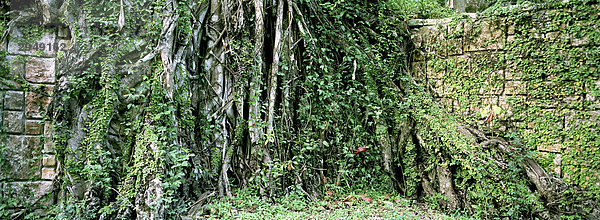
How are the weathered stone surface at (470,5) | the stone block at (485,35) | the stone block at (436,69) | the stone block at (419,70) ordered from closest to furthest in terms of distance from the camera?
the stone block at (485,35) < the stone block at (436,69) < the stone block at (419,70) < the weathered stone surface at (470,5)

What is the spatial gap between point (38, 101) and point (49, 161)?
557 millimetres

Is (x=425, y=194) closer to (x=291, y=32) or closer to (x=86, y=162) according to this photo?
(x=291, y=32)

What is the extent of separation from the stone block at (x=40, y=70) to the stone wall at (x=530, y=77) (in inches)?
151

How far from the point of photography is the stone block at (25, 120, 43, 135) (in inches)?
132

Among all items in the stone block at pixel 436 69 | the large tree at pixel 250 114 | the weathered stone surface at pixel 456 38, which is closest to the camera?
the large tree at pixel 250 114

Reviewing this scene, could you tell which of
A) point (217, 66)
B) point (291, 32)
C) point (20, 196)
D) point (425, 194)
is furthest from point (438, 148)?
point (20, 196)

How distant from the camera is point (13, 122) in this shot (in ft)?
11.0

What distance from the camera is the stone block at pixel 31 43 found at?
3355 millimetres

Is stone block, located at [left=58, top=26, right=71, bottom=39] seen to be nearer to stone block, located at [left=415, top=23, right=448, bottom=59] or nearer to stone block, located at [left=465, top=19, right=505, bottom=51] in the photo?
stone block, located at [left=415, top=23, right=448, bottom=59]

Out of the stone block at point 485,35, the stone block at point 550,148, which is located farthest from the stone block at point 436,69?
the stone block at point 550,148

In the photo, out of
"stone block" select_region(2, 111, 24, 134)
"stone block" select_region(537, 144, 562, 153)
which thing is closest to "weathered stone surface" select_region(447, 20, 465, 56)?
"stone block" select_region(537, 144, 562, 153)

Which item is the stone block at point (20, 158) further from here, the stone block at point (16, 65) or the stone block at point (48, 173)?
the stone block at point (16, 65)

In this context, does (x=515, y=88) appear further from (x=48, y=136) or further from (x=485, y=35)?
(x=48, y=136)

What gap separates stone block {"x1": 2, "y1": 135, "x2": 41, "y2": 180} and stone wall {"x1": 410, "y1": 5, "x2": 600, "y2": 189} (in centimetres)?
407
